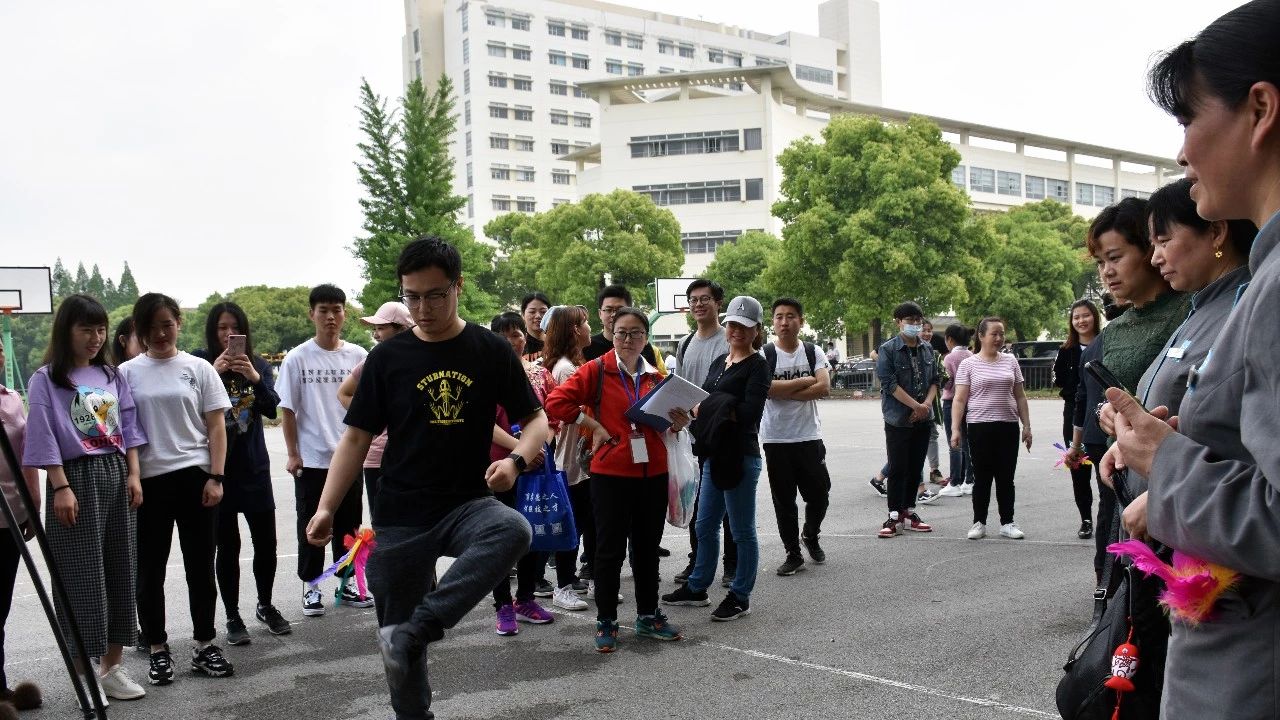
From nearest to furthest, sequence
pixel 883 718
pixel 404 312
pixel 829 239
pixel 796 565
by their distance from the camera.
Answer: pixel 883 718
pixel 404 312
pixel 796 565
pixel 829 239

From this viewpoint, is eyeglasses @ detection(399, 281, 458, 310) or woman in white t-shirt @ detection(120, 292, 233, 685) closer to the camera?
eyeglasses @ detection(399, 281, 458, 310)

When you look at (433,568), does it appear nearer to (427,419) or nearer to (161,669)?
(427,419)

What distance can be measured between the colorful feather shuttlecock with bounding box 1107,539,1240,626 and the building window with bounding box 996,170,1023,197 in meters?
87.3

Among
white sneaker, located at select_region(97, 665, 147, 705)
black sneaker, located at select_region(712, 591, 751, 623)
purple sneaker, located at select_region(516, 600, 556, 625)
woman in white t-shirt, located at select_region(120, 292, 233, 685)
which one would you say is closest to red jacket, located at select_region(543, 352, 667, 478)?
black sneaker, located at select_region(712, 591, 751, 623)

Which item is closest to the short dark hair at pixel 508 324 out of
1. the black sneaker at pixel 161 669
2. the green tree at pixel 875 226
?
the black sneaker at pixel 161 669

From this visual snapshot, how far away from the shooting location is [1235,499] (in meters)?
1.53

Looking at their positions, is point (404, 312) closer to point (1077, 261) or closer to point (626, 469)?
point (626, 469)

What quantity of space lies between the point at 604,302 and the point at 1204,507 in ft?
21.7

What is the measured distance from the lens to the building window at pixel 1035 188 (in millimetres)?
85000

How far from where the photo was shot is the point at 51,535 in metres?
5.03

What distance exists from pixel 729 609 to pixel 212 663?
3.05 meters

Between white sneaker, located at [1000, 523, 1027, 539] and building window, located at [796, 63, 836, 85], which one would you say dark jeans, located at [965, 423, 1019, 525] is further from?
building window, located at [796, 63, 836, 85]

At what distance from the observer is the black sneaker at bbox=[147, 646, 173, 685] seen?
532cm

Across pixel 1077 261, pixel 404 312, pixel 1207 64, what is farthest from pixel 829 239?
pixel 1207 64
